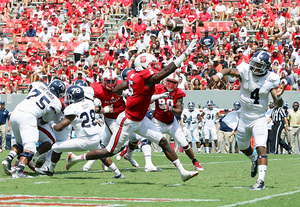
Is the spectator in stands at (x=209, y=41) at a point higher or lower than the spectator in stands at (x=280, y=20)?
lower

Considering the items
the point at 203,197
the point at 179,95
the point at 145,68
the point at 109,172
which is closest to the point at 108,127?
the point at 109,172

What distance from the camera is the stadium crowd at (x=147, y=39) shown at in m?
19.2

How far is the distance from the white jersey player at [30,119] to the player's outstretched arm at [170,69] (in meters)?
2.11

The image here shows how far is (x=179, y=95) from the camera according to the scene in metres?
10.6

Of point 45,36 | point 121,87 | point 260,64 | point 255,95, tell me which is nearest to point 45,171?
point 121,87

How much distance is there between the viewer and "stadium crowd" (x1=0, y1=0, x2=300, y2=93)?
63.1 feet

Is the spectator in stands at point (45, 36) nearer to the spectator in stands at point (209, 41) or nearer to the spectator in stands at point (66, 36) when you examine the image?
the spectator in stands at point (66, 36)

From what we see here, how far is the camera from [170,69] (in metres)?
7.38

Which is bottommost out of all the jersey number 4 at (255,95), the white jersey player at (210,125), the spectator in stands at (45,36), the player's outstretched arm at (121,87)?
the white jersey player at (210,125)

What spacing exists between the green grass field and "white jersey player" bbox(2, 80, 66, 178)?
32 cm

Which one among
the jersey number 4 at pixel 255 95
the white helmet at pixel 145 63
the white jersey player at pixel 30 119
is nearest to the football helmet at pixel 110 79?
the white jersey player at pixel 30 119

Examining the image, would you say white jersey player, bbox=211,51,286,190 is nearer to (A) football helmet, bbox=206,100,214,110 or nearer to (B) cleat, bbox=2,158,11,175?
(B) cleat, bbox=2,158,11,175

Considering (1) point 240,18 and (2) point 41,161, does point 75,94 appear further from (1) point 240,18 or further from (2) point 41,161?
(1) point 240,18

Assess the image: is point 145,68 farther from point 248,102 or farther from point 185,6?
point 185,6
